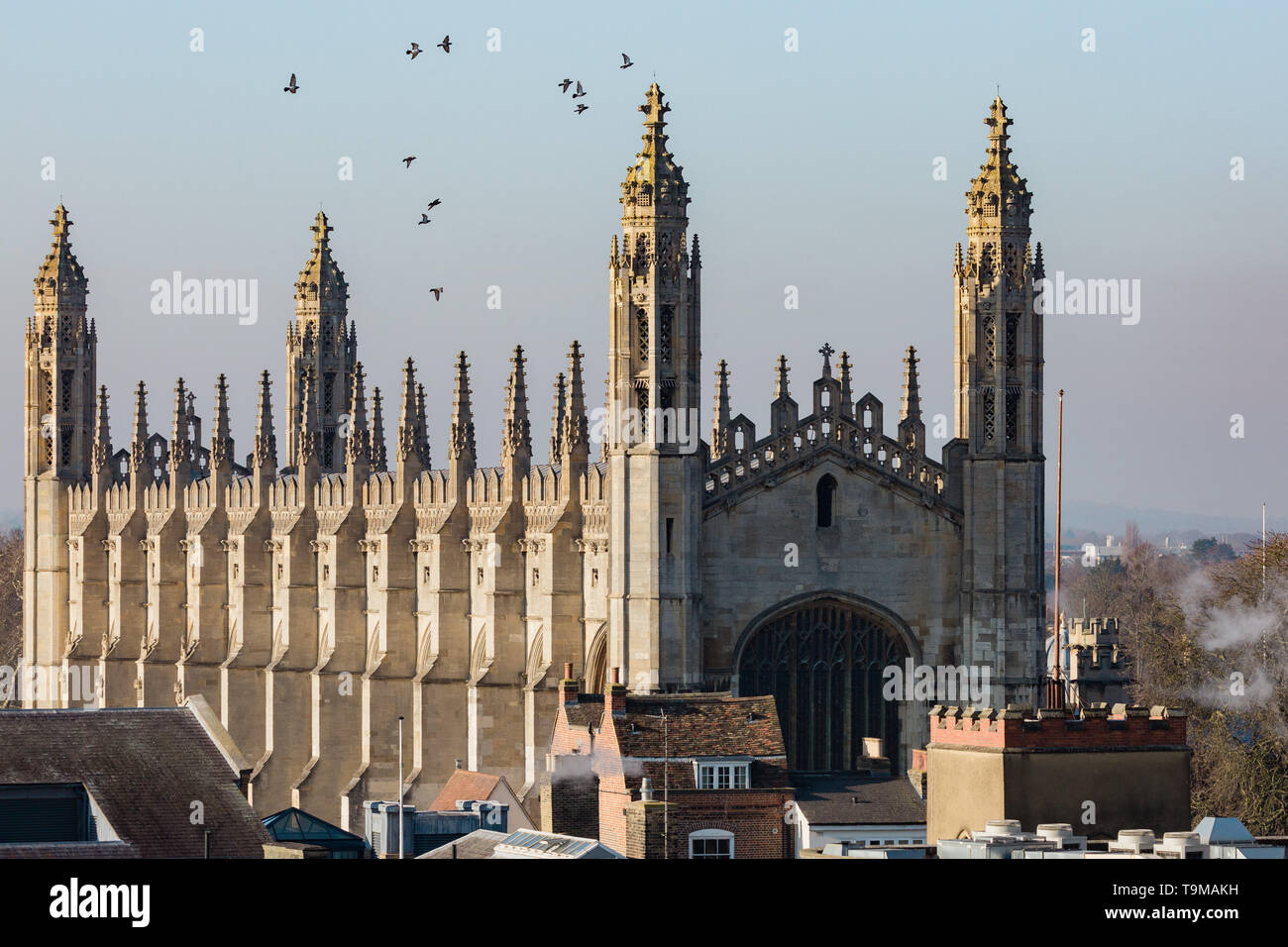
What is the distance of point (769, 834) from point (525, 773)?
25.1 meters

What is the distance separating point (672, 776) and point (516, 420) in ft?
96.2

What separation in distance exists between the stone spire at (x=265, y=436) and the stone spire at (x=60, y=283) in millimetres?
18520

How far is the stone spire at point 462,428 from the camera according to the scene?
93625 mm

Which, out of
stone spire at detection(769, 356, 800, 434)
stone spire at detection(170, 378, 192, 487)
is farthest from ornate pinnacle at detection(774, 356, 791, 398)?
stone spire at detection(170, 378, 192, 487)

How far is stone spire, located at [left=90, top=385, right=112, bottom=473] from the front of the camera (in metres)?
127

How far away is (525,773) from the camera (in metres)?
85.8

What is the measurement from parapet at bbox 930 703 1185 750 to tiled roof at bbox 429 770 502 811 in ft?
79.2

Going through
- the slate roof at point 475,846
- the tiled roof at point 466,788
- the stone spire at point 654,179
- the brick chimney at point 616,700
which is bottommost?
the tiled roof at point 466,788

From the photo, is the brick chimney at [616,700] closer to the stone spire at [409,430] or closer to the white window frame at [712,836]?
the white window frame at [712,836]

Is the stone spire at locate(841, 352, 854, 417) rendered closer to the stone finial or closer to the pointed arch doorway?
the pointed arch doorway

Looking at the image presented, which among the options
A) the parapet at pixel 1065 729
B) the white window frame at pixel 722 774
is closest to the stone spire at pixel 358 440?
the white window frame at pixel 722 774

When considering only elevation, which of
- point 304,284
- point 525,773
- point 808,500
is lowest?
point 525,773
